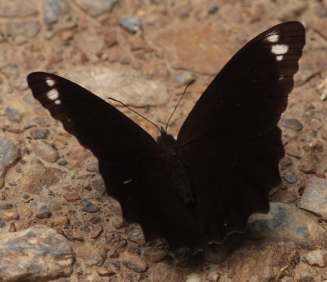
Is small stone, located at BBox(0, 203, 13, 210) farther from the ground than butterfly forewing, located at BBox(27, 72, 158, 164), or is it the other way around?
butterfly forewing, located at BBox(27, 72, 158, 164)

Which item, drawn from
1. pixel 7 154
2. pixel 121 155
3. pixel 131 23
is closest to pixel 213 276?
pixel 121 155

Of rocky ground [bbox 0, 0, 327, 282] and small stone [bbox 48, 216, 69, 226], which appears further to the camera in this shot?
small stone [bbox 48, 216, 69, 226]

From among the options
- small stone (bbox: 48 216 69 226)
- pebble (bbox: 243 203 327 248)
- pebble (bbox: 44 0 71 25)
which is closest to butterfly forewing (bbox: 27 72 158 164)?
small stone (bbox: 48 216 69 226)

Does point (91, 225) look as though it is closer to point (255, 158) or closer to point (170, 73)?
point (255, 158)

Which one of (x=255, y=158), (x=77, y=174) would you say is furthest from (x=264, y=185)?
(x=77, y=174)

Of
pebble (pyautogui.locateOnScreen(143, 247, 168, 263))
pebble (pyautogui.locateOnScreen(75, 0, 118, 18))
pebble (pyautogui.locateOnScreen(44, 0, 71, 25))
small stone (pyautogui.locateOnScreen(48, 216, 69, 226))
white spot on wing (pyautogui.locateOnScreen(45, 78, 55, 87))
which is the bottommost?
pebble (pyautogui.locateOnScreen(143, 247, 168, 263))

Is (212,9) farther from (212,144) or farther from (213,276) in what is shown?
(213,276)

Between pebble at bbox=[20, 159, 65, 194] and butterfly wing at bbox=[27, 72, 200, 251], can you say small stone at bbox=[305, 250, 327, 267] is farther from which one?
pebble at bbox=[20, 159, 65, 194]
